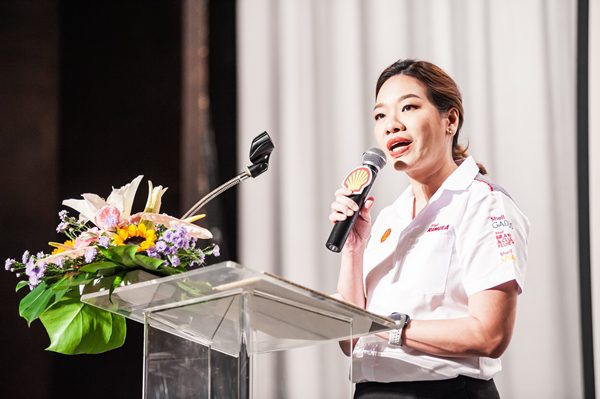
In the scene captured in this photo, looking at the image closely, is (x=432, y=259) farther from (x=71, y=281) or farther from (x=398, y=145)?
(x=71, y=281)

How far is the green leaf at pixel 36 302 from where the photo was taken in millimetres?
1562

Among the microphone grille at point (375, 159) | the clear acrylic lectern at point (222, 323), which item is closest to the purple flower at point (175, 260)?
the clear acrylic lectern at point (222, 323)

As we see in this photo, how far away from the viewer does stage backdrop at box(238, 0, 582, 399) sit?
10.3 feet

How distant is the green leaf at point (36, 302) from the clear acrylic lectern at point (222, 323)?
0.54ft

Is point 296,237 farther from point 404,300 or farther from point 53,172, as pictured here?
point 404,300

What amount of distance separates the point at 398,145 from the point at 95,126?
1964mm

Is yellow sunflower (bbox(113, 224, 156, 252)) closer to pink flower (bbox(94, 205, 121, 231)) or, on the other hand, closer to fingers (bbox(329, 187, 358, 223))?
pink flower (bbox(94, 205, 121, 231))

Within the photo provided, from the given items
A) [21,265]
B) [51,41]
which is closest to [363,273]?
[21,265]

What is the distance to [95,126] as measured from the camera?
11.3 feet

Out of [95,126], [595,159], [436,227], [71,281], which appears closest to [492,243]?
[436,227]

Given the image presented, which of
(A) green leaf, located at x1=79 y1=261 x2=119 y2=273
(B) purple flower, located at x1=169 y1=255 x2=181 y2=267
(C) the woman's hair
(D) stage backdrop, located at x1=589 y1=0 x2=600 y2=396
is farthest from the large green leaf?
(D) stage backdrop, located at x1=589 y1=0 x2=600 y2=396

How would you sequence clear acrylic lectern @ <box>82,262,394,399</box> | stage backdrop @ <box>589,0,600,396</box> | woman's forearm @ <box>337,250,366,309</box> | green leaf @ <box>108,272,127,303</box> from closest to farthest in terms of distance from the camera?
1. clear acrylic lectern @ <box>82,262,394,399</box>
2. green leaf @ <box>108,272,127,303</box>
3. woman's forearm @ <box>337,250,366,309</box>
4. stage backdrop @ <box>589,0,600,396</box>

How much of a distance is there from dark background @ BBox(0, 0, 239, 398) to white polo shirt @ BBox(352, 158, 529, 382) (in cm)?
179

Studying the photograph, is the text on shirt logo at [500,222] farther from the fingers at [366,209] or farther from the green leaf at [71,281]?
the green leaf at [71,281]
